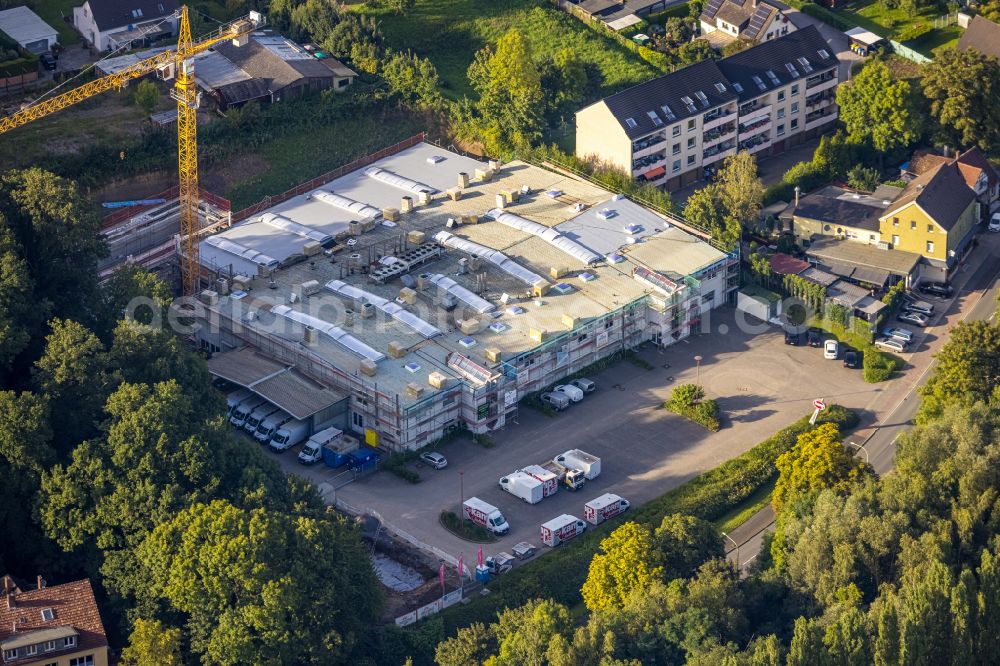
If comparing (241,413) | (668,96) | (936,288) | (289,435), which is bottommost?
(289,435)

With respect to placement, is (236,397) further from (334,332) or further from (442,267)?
(442,267)

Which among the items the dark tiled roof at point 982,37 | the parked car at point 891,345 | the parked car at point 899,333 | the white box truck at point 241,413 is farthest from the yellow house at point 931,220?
the white box truck at point 241,413

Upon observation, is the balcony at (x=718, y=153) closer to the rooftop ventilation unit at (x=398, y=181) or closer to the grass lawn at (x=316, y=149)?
the rooftop ventilation unit at (x=398, y=181)

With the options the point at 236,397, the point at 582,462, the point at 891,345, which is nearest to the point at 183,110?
the point at 236,397

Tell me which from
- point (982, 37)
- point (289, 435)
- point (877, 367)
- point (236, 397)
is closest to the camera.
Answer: point (289, 435)

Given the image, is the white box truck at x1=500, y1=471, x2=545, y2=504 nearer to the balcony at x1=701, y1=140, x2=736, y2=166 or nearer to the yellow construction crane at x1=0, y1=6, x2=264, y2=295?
the yellow construction crane at x1=0, y1=6, x2=264, y2=295

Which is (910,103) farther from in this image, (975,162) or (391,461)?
(391,461)
